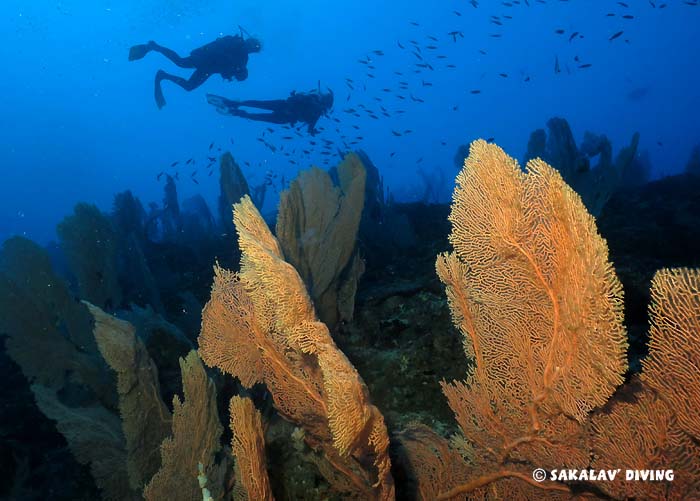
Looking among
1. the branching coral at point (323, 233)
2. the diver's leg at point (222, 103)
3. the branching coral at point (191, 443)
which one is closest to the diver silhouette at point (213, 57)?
the diver's leg at point (222, 103)

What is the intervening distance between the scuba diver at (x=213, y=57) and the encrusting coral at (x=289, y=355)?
1207 centimetres

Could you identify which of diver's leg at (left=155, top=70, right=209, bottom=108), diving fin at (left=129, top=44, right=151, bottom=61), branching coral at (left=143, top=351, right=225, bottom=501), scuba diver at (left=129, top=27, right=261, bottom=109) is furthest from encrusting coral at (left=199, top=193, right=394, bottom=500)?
diving fin at (left=129, top=44, right=151, bottom=61)

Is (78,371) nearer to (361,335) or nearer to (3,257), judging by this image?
(3,257)

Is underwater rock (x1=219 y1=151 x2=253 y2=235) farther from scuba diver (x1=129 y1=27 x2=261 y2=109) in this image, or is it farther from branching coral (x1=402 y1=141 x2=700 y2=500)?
scuba diver (x1=129 y1=27 x2=261 y2=109)

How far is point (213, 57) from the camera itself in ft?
43.3

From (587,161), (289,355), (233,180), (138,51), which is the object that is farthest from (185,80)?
(289,355)

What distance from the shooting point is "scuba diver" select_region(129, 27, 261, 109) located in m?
13.0

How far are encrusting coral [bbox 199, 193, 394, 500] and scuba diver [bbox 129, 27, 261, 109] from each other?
1207 centimetres

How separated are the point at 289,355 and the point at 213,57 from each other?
13151 millimetres

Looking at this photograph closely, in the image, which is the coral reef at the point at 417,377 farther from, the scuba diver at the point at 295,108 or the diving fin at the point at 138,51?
the diving fin at the point at 138,51

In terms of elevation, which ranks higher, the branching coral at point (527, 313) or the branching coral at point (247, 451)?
the branching coral at point (527, 313)

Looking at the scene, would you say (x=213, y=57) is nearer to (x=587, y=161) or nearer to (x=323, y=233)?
(x=323, y=233)

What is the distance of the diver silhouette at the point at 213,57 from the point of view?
13039 millimetres

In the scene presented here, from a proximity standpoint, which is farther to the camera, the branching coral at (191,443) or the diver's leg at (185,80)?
the diver's leg at (185,80)
